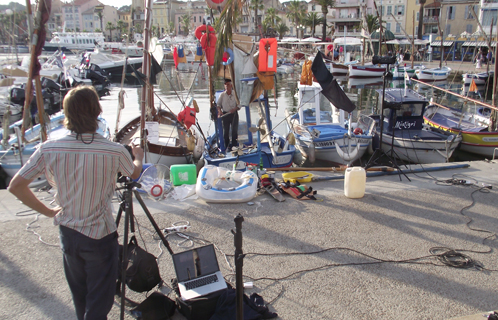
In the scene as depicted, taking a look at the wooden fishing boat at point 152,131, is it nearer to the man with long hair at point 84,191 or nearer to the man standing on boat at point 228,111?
the man standing on boat at point 228,111

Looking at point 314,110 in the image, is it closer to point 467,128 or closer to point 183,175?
point 467,128

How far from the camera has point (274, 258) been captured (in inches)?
176

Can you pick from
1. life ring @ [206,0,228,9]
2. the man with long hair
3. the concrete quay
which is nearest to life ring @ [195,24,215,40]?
life ring @ [206,0,228,9]

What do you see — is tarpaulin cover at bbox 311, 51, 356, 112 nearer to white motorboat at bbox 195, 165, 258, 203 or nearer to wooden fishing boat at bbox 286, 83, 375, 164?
white motorboat at bbox 195, 165, 258, 203

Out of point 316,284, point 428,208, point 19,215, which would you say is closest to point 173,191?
point 19,215

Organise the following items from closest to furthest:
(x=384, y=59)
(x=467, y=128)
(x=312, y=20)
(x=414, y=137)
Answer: (x=384, y=59) < (x=414, y=137) < (x=467, y=128) < (x=312, y=20)

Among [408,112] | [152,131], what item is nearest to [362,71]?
[408,112]

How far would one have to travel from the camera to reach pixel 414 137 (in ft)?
41.3

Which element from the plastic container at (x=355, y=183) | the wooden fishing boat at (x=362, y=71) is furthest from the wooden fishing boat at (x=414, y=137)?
the wooden fishing boat at (x=362, y=71)

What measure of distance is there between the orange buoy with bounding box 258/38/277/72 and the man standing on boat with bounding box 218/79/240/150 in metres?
2.46

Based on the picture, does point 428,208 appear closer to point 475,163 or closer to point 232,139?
point 475,163

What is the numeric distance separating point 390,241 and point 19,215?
17.8ft

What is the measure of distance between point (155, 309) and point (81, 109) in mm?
1895

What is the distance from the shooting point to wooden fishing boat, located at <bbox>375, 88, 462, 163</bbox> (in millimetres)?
12227
